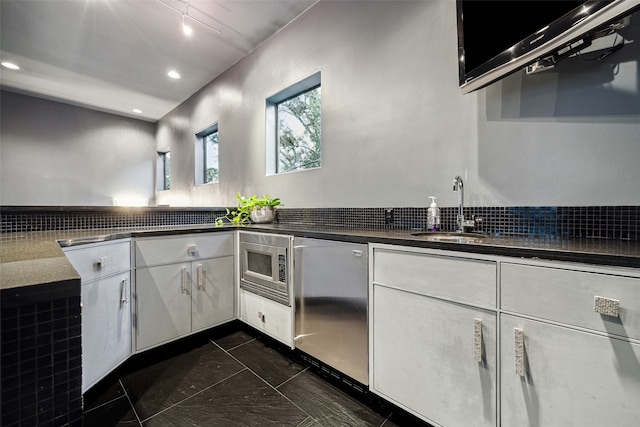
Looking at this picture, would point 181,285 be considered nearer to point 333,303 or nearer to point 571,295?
point 333,303

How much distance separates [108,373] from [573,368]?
2.21 m

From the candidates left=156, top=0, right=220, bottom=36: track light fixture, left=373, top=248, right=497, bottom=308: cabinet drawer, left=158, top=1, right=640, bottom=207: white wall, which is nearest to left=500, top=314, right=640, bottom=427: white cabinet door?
left=373, top=248, right=497, bottom=308: cabinet drawer

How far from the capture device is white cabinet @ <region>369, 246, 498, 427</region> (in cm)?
98

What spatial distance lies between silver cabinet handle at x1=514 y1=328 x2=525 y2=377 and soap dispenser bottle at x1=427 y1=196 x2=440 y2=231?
0.75 metres

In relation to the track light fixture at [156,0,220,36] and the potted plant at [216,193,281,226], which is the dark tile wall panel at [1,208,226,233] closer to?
the potted plant at [216,193,281,226]

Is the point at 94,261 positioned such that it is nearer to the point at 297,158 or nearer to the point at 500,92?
the point at 297,158

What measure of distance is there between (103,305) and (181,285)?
502 mm

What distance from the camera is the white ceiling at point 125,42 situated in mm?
2440

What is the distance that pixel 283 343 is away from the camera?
1830 millimetres

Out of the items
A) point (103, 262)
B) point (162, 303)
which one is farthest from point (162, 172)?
point (103, 262)

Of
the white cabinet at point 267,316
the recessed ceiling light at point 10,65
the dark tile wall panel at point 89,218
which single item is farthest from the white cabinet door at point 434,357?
the recessed ceiling light at point 10,65

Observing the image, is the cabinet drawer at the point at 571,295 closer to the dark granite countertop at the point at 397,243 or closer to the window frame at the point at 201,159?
the dark granite countertop at the point at 397,243

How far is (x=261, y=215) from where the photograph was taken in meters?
2.57

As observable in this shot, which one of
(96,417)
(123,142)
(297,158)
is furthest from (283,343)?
(123,142)
